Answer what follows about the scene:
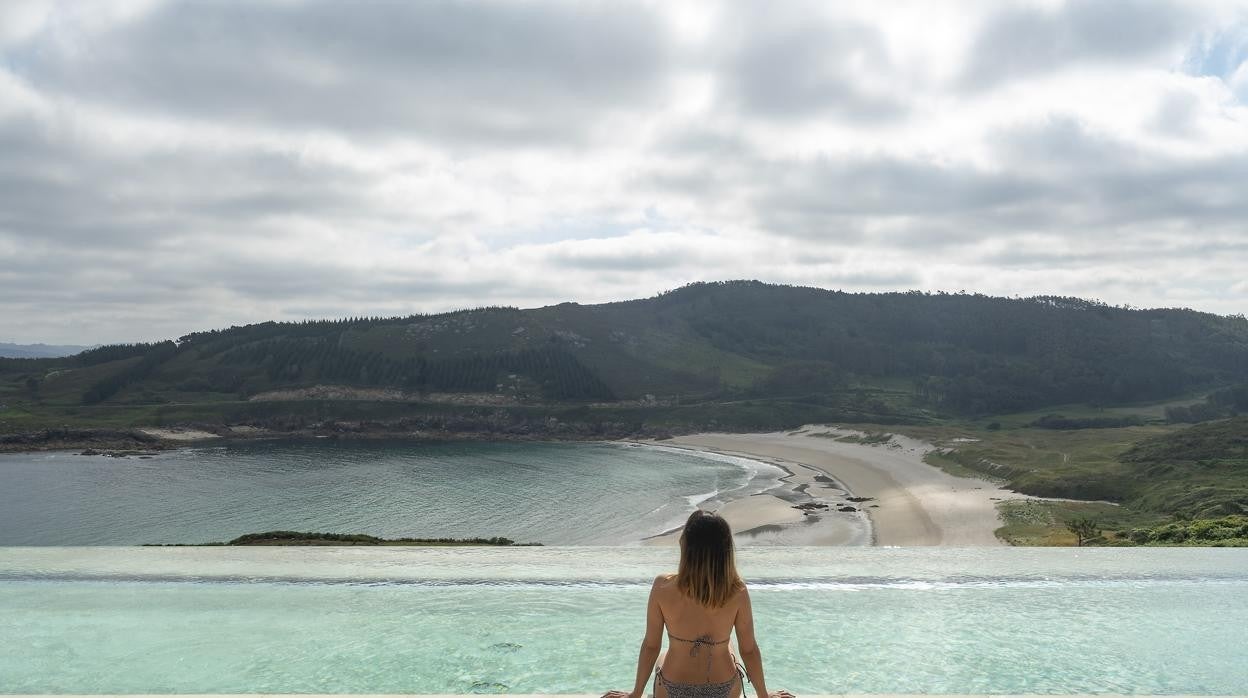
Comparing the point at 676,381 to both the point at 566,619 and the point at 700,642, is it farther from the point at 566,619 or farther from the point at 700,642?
the point at 700,642

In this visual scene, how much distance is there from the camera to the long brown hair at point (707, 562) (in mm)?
3965

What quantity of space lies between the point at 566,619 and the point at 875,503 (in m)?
41.2

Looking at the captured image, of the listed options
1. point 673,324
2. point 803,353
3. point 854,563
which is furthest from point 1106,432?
point 673,324

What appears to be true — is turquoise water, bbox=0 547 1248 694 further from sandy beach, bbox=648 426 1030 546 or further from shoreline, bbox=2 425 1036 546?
shoreline, bbox=2 425 1036 546

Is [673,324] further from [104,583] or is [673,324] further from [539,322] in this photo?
[104,583]

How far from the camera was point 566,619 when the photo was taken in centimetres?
912

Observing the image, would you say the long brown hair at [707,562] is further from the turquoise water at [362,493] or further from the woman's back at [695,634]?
the turquoise water at [362,493]

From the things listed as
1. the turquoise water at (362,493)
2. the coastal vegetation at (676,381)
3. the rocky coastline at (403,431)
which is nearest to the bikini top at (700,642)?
the turquoise water at (362,493)

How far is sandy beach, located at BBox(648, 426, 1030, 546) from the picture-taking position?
117ft

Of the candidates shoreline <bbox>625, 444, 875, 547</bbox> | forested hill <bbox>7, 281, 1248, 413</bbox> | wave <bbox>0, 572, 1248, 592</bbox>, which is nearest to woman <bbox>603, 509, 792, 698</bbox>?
wave <bbox>0, 572, 1248, 592</bbox>

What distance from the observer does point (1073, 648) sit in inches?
314

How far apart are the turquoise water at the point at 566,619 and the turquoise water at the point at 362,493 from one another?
86.5ft

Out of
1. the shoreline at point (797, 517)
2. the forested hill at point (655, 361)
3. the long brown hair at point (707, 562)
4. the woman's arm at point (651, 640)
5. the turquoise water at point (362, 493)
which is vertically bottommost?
the turquoise water at point (362, 493)

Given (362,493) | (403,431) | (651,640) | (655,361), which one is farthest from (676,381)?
(651,640)
